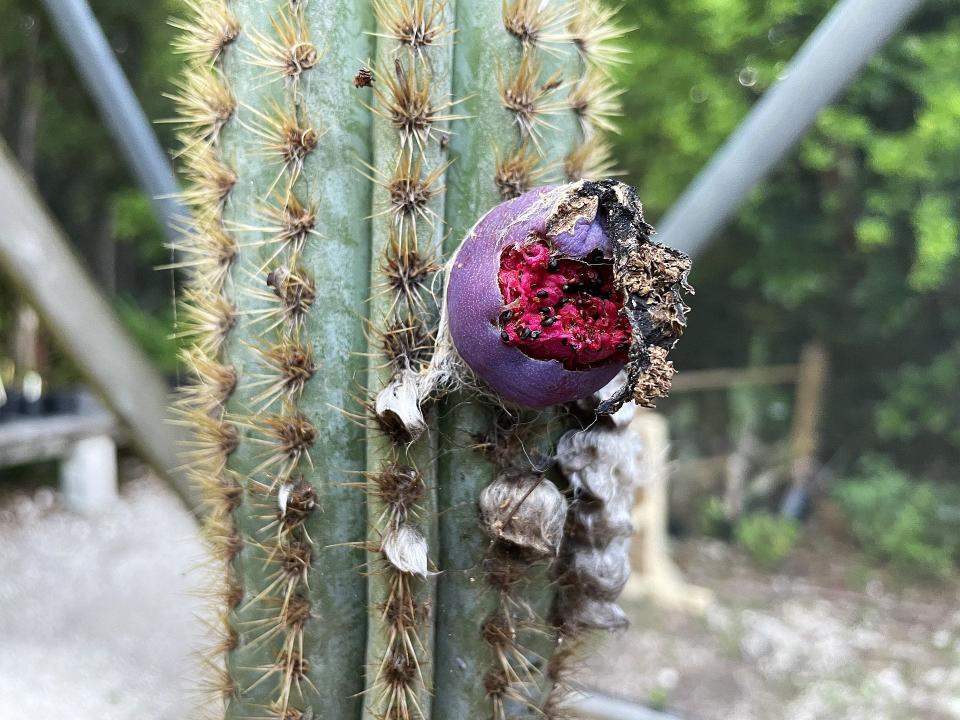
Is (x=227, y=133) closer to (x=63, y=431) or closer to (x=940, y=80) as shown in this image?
(x=940, y=80)

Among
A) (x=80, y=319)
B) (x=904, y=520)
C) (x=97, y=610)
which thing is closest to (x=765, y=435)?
(x=904, y=520)

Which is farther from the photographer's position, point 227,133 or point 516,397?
point 227,133

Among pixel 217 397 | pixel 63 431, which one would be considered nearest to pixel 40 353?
pixel 63 431

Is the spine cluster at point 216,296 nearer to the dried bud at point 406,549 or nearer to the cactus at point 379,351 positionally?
the cactus at point 379,351

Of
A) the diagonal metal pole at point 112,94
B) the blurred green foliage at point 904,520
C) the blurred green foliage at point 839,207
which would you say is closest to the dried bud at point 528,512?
the diagonal metal pole at point 112,94

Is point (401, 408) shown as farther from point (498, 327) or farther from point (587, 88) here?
point (587, 88)

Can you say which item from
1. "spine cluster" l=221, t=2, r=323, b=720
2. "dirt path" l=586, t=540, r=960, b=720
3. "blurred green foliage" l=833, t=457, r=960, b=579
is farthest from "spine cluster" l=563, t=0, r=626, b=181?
"blurred green foliage" l=833, t=457, r=960, b=579
